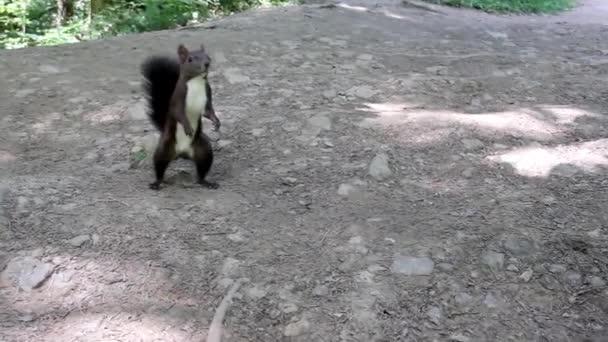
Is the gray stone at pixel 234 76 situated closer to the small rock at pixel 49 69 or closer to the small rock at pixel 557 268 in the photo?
the small rock at pixel 49 69

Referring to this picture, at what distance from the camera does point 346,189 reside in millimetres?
3617

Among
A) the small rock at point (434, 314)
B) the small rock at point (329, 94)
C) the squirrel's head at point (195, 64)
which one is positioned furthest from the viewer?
the small rock at point (329, 94)

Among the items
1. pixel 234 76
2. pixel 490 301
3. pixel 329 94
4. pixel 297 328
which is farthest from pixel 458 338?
pixel 234 76

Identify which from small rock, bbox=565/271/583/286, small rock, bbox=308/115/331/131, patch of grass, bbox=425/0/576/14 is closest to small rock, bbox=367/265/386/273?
small rock, bbox=565/271/583/286

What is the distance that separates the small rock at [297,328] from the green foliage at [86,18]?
7313 mm

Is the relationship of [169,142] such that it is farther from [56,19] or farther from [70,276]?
[56,19]

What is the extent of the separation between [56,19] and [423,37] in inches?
241

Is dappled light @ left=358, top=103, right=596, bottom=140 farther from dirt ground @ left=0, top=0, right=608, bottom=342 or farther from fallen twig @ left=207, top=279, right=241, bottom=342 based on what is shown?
fallen twig @ left=207, top=279, right=241, bottom=342

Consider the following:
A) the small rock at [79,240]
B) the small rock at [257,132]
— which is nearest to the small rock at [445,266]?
the small rock at [79,240]

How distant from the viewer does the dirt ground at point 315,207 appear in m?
2.57

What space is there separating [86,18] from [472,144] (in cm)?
758

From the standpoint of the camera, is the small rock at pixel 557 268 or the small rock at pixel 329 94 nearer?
the small rock at pixel 557 268

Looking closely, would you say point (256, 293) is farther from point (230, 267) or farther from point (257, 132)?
point (257, 132)

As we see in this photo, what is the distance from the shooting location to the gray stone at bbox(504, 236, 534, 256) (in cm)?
291
